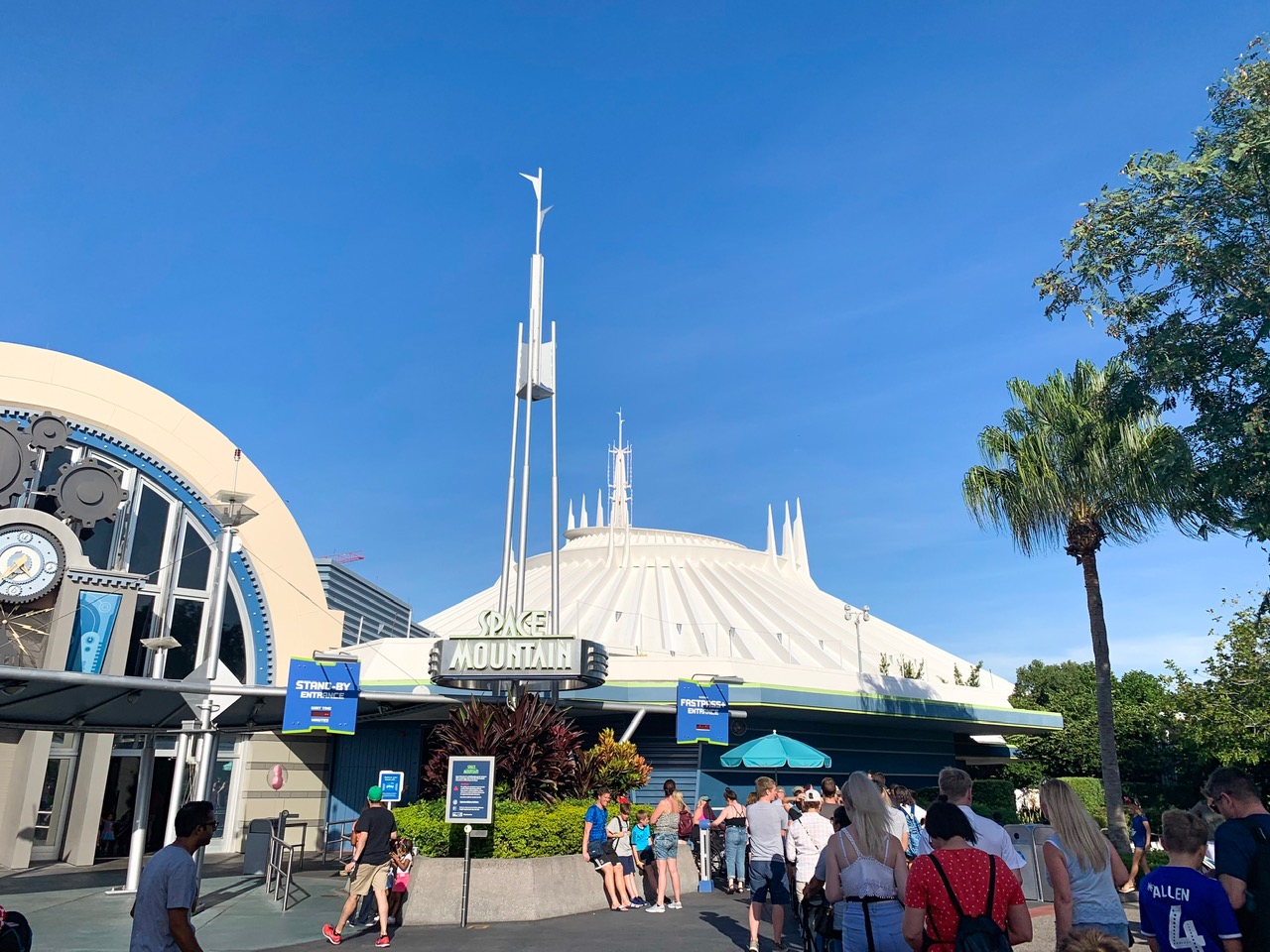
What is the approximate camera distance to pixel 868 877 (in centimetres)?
582

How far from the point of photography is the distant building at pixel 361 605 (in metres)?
34.2

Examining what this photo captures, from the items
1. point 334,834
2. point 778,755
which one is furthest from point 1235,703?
point 334,834

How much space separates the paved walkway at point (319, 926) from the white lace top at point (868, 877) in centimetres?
481

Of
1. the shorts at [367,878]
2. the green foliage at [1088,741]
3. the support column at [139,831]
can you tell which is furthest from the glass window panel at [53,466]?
the green foliage at [1088,741]

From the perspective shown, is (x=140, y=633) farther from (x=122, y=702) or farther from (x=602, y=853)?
(x=602, y=853)

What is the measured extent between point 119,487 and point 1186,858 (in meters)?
21.4

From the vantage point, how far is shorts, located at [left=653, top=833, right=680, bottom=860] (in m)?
13.9

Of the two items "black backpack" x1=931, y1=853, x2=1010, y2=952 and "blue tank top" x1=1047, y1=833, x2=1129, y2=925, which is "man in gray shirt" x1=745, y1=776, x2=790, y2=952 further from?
"black backpack" x1=931, y1=853, x2=1010, y2=952

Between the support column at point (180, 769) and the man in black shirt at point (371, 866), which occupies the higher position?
the support column at point (180, 769)

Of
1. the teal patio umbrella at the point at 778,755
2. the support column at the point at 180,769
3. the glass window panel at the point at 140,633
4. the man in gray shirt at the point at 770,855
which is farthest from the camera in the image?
the glass window panel at the point at 140,633

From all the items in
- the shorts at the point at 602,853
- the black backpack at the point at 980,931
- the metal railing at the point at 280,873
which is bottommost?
the metal railing at the point at 280,873

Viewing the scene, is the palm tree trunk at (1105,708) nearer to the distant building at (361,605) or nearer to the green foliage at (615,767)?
the green foliage at (615,767)

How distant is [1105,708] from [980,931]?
16.3 meters

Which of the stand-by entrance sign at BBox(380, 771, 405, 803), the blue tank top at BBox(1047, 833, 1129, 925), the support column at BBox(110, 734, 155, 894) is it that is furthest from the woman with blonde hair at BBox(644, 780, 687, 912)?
the blue tank top at BBox(1047, 833, 1129, 925)
